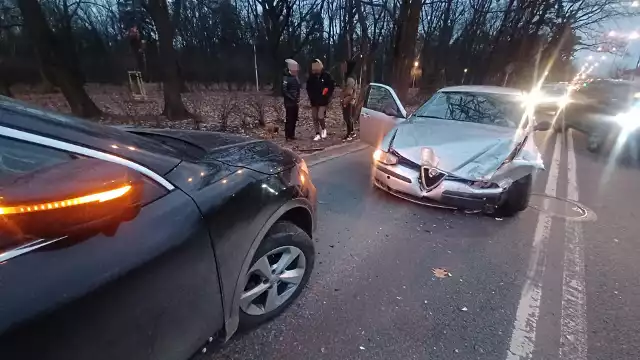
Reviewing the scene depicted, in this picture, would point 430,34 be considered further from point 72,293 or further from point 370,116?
point 72,293

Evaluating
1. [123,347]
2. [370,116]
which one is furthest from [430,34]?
[123,347]

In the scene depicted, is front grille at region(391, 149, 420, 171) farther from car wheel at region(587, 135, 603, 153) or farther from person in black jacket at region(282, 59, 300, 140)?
car wheel at region(587, 135, 603, 153)

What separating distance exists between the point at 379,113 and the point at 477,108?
1475 millimetres

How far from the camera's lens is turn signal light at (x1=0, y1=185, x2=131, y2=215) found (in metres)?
1.04

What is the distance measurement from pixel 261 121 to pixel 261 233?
7.23 m

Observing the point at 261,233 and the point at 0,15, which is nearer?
the point at 261,233

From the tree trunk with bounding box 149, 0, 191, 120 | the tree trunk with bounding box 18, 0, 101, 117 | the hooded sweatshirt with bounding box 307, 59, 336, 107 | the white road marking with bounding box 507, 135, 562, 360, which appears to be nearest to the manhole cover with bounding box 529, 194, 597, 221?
the white road marking with bounding box 507, 135, 562, 360

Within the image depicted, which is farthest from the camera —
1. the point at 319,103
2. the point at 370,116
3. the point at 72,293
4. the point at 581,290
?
the point at 319,103

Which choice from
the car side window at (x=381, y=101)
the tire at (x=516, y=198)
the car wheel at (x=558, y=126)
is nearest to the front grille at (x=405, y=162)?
the tire at (x=516, y=198)

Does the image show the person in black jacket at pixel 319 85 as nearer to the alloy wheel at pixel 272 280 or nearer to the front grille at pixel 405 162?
the front grille at pixel 405 162

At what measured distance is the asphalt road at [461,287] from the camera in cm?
215

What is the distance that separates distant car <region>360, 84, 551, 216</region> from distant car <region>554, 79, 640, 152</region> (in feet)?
15.9

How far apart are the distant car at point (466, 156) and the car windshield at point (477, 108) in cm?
1

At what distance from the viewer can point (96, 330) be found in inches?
45.6
